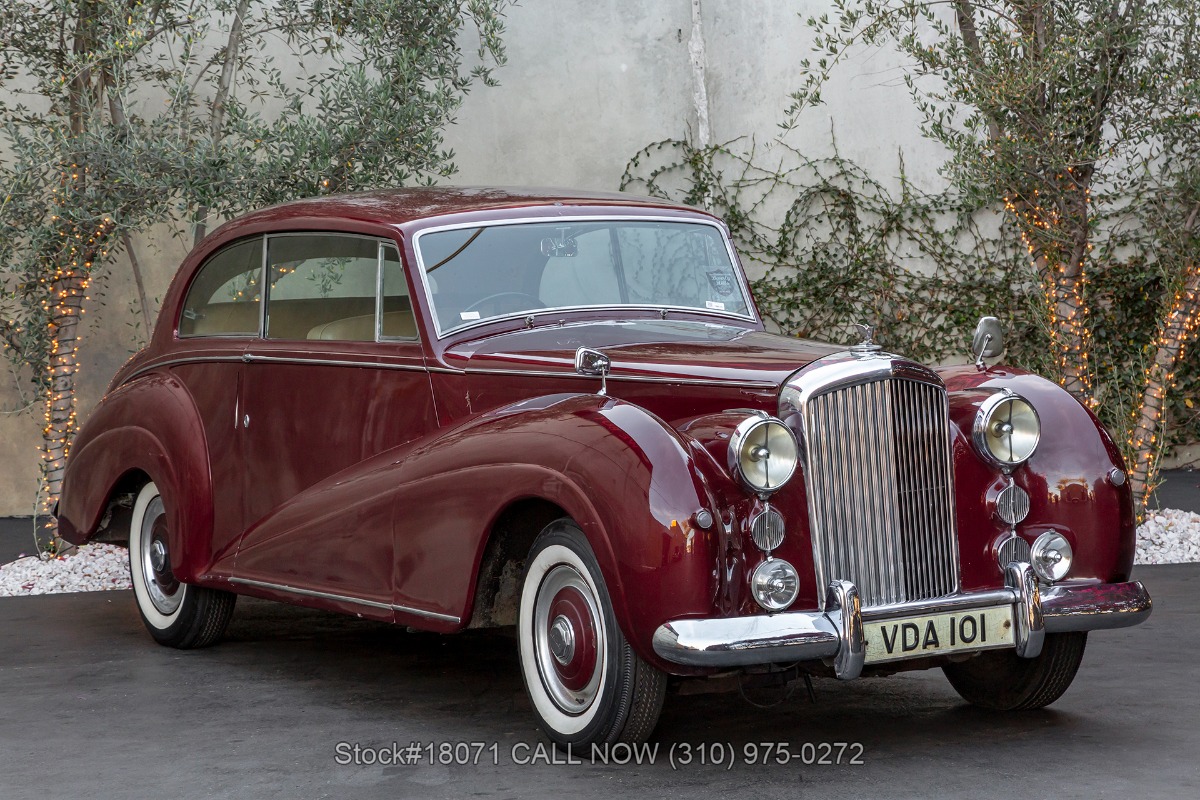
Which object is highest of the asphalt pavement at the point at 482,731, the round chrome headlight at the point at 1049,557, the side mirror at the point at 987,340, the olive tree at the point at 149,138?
the olive tree at the point at 149,138

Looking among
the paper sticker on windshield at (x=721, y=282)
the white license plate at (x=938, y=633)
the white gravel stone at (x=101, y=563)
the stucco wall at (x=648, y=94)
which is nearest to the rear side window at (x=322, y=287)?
the paper sticker on windshield at (x=721, y=282)

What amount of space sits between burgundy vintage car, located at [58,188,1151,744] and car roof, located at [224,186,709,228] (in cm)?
3

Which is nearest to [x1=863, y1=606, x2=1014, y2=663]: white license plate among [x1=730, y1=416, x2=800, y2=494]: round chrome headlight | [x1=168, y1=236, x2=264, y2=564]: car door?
[x1=730, y1=416, x2=800, y2=494]: round chrome headlight

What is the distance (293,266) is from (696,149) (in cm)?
561

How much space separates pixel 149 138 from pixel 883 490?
4.98 m

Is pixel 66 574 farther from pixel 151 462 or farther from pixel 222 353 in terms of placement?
pixel 222 353

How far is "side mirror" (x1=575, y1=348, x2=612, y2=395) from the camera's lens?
13.3 feet

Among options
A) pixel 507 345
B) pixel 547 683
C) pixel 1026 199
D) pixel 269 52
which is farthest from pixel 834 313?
pixel 547 683

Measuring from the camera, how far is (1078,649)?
4.31m

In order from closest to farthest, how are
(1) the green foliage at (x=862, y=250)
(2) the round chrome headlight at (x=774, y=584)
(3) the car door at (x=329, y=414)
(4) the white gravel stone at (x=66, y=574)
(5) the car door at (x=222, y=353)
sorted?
(2) the round chrome headlight at (x=774, y=584) → (3) the car door at (x=329, y=414) → (5) the car door at (x=222, y=353) → (4) the white gravel stone at (x=66, y=574) → (1) the green foliage at (x=862, y=250)

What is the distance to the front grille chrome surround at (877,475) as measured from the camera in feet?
12.4

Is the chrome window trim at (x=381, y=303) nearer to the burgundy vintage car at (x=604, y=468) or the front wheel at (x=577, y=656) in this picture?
the burgundy vintage car at (x=604, y=468)

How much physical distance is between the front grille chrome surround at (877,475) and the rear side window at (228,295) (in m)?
2.66

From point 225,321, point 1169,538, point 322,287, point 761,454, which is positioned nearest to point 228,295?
point 225,321
